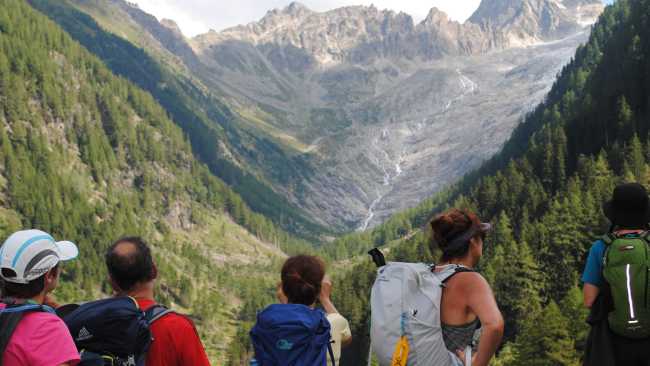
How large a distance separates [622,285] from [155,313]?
21.0ft

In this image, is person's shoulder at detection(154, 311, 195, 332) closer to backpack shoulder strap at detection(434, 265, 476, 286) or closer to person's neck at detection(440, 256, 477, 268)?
backpack shoulder strap at detection(434, 265, 476, 286)

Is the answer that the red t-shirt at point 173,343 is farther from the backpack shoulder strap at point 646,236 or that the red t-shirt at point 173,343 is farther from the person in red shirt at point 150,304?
the backpack shoulder strap at point 646,236

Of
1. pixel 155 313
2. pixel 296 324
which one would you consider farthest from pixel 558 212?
pixel 155 313

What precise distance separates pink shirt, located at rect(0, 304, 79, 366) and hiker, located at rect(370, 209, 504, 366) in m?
3.61

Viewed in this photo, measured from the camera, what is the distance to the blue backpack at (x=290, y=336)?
8.47 metres

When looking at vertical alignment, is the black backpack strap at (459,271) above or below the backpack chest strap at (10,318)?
below

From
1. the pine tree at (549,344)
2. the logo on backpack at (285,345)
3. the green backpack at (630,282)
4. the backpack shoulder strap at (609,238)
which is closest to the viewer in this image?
the green backpack at (630,282)

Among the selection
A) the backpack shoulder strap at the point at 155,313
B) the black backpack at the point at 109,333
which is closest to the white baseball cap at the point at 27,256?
the black backpack at the point at 109,333

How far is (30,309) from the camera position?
597cm

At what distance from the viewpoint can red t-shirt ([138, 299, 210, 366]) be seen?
713 centimetres

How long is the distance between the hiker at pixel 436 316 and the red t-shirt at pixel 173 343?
89.0 inches

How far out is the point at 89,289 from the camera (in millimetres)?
171500

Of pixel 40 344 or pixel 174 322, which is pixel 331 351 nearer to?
pixel 174 322

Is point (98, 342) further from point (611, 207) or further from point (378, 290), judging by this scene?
point (611, 207)
